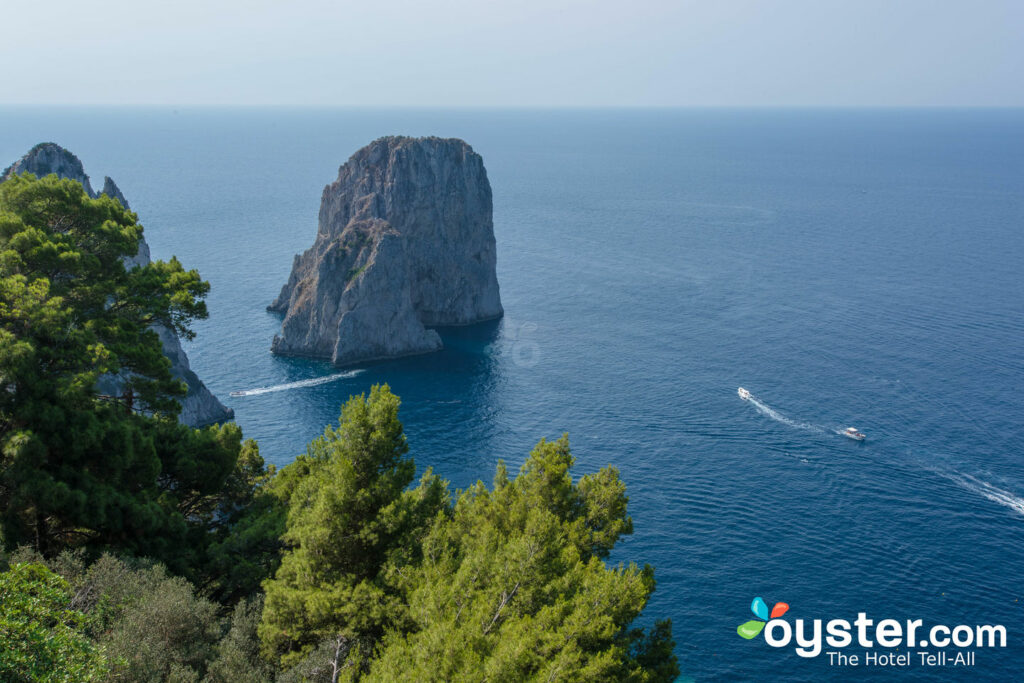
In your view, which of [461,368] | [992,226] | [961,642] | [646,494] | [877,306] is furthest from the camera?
[992,226]

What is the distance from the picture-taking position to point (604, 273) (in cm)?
14575

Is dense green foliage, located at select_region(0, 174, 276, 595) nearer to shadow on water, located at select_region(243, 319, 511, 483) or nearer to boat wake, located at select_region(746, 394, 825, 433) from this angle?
shadow on water, located at select_region(243, 319, 511, 483)

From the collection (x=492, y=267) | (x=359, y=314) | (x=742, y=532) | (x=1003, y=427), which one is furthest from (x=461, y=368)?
(x=1003, y=427)

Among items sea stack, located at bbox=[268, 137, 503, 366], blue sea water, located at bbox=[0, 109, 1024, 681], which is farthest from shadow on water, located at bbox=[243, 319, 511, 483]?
sea stack, located at bbox=[268, 137, 503, 366]

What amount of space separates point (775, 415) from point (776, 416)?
0.27 metres

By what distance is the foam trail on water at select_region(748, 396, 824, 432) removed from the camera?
79.1 metres

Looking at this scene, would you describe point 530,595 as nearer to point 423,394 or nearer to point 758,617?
point 758,617

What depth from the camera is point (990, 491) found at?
66500 mm

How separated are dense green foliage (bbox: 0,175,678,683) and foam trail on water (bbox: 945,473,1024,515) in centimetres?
5294

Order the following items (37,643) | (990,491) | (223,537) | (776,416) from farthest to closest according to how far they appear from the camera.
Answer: (776,416) < (990,491) < (223,537) < (37,643)

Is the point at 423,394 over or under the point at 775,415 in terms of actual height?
under

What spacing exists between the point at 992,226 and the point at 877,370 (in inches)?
4722

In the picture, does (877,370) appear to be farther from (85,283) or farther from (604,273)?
(85,283)
